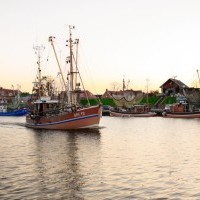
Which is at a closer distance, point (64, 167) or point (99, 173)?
point (99, 173)

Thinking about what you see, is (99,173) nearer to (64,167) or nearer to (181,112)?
(64,167)

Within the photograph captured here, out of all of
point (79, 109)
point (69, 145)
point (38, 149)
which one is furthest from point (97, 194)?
point (79, 109)

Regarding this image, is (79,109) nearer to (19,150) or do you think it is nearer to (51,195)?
(19,150)

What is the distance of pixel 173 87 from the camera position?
487ft

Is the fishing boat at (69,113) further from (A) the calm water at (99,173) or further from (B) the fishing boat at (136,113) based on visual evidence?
(B) the fishing boat at (136,113)

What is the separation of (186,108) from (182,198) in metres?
100

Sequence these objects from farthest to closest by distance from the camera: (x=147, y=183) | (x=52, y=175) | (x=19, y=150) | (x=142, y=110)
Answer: (x=142, y=110) < (x=19, y=150) < (x=52, y=175) < (x=147, y=183)

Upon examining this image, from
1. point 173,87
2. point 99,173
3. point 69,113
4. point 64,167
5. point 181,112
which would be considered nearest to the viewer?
point 99,173

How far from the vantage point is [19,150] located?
37.5 meters

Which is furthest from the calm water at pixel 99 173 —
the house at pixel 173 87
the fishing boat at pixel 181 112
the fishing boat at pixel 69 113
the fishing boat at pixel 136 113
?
the house at pixel 173 87

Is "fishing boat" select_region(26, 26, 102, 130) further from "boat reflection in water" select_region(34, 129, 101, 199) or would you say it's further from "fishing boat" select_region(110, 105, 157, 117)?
"fishing boat" select_region(110, 105, 157, 117)

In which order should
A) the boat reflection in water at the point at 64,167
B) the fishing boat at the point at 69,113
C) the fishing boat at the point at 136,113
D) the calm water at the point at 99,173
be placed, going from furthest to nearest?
the fishing boat at the point at 136,113
the fishing boat at the point at 69,113
the boat reflection in water at the point at 64,167
the calm water at the point at 99,173

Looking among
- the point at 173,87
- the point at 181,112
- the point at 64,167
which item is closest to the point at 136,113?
the point at 181,112

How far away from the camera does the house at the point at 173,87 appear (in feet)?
481
